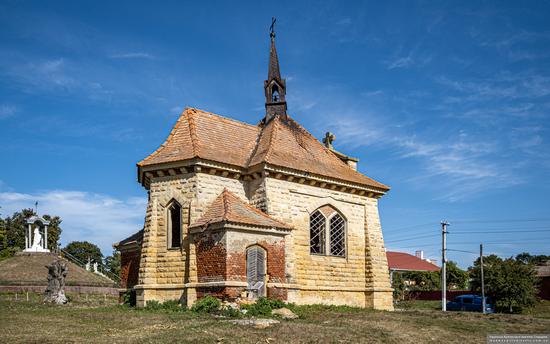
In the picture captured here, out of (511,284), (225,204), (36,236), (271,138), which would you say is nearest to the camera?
(225,204)

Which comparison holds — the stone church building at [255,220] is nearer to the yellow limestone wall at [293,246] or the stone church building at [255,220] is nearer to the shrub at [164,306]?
the yellow limestone wall at [293,246]

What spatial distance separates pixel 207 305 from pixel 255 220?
3.45 metres

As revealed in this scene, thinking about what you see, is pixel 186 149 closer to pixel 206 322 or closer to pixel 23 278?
pixel 206 322

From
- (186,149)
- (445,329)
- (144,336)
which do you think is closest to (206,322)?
(144,336)

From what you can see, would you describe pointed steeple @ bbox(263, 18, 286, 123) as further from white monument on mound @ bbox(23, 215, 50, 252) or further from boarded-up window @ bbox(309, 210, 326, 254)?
white monument on mound @ bbox(23, 215, 50, 252)

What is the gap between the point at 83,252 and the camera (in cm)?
9219

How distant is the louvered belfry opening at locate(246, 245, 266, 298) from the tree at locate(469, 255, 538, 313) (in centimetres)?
2216

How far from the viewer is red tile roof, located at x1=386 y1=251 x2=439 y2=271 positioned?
64625 mm

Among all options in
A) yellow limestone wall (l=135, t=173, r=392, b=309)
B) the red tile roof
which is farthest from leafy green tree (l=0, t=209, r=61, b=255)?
yellow limestone wall (l=135, t=173, r=392, b=309)

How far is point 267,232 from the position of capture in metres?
18.6

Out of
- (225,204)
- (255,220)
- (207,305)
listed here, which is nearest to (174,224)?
(225,204)

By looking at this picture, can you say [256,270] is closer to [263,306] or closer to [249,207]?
[263,306]

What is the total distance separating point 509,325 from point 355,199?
870 centimetres

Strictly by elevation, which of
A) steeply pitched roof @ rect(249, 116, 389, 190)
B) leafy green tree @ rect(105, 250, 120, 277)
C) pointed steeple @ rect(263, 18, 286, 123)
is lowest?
leafy green tree @ rect(105, 250, 120, 277)
